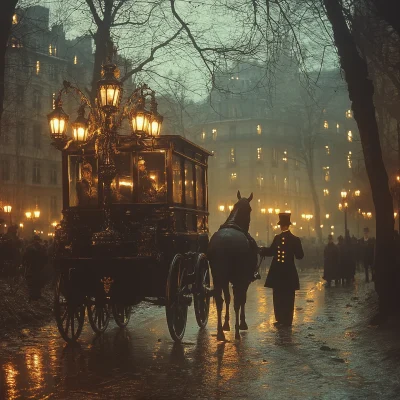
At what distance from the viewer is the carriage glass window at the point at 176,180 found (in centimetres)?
1245

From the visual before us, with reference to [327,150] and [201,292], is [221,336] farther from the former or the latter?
[327,150]

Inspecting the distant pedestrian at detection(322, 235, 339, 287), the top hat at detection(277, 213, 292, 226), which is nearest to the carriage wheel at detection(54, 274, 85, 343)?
the top hat at detection(277, 213, 292, 226)

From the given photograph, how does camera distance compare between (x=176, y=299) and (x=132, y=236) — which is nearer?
(x=176, y=299)

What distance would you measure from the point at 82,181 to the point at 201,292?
309cm

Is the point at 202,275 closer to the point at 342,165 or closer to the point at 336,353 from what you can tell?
the point at 336,353

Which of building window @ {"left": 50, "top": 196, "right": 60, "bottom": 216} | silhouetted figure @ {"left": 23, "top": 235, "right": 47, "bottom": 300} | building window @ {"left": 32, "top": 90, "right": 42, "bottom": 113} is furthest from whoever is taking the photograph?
building window @ {"left": 50, "top": 196, "right": 60, "bottom": 216}

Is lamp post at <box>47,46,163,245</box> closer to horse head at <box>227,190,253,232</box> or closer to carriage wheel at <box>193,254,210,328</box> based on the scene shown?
carriage wheel at <box>193,254,210,328</box>

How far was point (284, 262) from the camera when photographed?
13570mm

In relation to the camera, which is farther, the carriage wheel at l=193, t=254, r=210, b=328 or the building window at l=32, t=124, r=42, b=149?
the building window at l=32, t=124, r=42, b=149

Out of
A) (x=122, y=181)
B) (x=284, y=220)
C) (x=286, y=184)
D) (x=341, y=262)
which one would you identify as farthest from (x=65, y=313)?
(x=286, y=184)

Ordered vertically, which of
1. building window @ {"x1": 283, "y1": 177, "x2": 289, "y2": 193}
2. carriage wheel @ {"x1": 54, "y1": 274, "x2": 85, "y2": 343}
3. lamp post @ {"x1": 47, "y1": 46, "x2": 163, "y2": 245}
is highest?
building window @ {"x1": 283, "y1": 177, "x2": 289, "y2": 193}

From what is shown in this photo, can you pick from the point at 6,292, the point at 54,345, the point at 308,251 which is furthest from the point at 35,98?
the point at 54,345

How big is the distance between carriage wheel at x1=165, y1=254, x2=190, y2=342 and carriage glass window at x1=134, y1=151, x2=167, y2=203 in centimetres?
141

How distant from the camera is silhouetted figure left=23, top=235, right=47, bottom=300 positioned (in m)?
16.8
